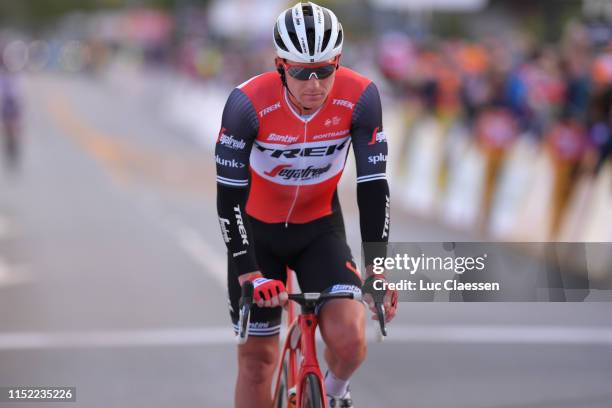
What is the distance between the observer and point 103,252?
14.1m

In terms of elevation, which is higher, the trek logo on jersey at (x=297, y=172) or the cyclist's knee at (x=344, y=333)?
the trek logo on jersey at (x=297, y=172)

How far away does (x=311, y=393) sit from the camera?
16.9 feet

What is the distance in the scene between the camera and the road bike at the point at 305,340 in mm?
5133

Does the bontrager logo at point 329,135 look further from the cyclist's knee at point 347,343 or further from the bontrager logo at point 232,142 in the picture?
the cyclist's knee at point 347,343

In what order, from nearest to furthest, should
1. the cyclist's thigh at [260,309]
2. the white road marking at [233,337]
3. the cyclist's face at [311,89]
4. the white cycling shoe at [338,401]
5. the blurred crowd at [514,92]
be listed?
the cyclist's face at [311,89] < the white cycling shoe at [338,401] < the cyclist's thigh at [260,309] < the white road marking at [233,337] < the blurred crowd at [514,92]

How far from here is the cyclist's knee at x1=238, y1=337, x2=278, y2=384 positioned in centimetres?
592

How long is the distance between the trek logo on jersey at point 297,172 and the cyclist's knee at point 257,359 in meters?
0.85

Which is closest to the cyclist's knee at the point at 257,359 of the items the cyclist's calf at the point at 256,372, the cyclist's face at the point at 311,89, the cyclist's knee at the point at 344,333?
the cyclist's calf at the point at 256,372

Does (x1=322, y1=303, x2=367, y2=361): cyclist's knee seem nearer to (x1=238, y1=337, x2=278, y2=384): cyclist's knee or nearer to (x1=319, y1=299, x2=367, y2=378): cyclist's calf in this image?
(x1=319, y1=299, x2=367, y2=378): cyclist's calf

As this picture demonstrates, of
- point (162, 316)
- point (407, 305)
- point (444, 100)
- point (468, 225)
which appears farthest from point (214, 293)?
point (444, 100)

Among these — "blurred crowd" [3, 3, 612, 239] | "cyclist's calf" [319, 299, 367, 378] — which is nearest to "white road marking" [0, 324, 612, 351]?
"blurred crowd" [3, 3, 612, 239]

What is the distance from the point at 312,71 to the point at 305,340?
1.23m

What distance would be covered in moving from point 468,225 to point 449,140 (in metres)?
2.26

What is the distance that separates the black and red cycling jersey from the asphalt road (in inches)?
95.9
